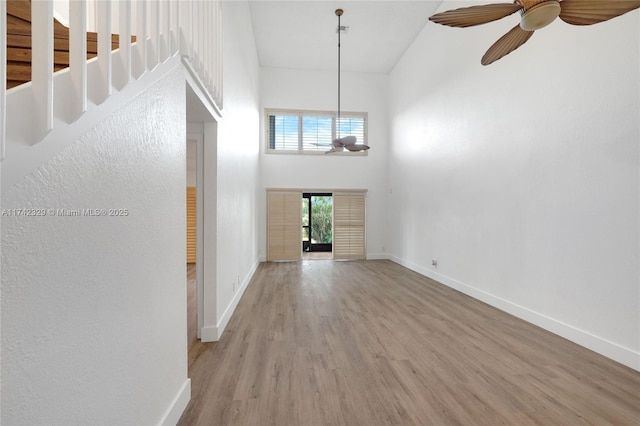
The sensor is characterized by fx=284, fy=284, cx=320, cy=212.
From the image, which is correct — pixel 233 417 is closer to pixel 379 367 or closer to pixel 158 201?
pixel 379 367

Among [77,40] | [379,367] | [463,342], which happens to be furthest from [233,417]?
[463,342]

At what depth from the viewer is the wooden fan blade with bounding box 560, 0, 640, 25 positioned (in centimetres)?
166

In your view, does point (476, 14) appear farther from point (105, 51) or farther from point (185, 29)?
point (105, 51)

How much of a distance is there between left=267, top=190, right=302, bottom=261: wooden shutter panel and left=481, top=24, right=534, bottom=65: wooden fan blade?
5.27 meters

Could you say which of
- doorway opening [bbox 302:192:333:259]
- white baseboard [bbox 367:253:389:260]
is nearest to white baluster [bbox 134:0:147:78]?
white baseboard [bbox 367:253:389:260]

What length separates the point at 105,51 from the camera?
1.02 metres

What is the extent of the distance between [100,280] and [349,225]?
22.1 feet

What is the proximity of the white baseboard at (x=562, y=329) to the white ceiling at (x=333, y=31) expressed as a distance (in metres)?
5.00

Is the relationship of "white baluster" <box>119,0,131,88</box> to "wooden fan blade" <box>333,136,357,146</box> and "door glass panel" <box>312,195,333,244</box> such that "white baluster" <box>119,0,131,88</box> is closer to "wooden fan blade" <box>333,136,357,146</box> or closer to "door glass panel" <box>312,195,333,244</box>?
"wooden fan blade" <box>333,136,357,146</box>

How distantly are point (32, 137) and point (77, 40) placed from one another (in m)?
0.39

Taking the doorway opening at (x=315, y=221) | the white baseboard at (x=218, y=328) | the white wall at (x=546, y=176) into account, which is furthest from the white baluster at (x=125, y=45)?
the doorway opening at (x=315, y=221)

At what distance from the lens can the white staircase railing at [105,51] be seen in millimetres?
731

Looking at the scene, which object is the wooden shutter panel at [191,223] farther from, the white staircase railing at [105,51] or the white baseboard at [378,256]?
the white staircase railing at [105,51]

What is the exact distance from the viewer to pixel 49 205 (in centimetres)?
79
